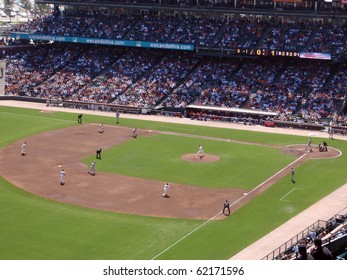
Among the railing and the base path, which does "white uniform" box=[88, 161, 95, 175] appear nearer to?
the base path

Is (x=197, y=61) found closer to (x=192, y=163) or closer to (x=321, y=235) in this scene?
(x=192, y=163)

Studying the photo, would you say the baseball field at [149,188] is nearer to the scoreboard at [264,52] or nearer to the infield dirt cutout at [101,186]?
the infield dirt cutout at [101,186]

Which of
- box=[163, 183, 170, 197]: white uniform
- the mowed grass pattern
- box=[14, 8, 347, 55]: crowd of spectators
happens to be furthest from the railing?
box=[14, 8, 347, 55]: crowd of spectators

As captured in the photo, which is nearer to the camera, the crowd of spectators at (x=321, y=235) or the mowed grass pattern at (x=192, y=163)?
the crowd of spectators at (x=321, y=235)

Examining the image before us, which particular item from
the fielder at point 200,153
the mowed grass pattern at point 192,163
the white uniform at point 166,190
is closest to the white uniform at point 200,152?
the fielder at point 200,153

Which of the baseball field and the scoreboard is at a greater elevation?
the scoreboard

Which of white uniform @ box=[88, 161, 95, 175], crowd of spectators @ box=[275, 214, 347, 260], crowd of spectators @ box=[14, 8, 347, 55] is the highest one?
crowd of spectators @ box=[14, 8, 347, 55]
